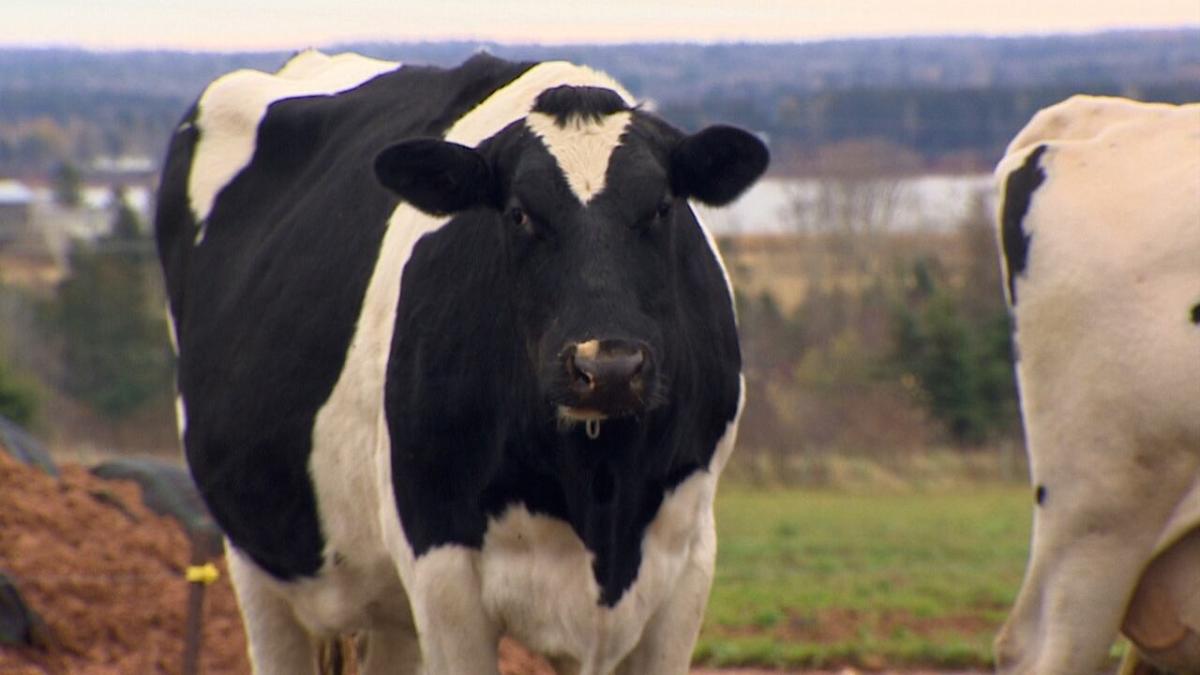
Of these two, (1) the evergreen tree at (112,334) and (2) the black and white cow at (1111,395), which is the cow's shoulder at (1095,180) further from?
(1) the evergreen tree at (112,334)

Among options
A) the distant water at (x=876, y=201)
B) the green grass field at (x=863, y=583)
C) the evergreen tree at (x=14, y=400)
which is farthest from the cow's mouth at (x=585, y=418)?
the distant water at (x=876, y=201)

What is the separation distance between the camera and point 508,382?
4695 millimetres

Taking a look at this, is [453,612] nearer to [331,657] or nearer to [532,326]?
[532,326]

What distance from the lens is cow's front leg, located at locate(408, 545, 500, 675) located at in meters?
4.81

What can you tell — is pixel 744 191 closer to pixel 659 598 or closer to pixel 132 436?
pixel 659 598

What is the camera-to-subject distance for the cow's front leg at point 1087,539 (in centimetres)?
516

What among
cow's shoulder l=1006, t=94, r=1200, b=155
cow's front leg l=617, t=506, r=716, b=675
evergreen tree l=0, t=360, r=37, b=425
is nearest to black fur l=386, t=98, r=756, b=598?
cow's front leg l=617, t=506, r=716, b=675

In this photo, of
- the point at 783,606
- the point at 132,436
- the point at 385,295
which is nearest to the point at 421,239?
the point at 385,295

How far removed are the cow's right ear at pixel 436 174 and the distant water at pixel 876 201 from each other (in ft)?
205

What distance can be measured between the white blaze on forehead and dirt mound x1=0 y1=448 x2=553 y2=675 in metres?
4.02

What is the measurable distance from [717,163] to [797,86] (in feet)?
383

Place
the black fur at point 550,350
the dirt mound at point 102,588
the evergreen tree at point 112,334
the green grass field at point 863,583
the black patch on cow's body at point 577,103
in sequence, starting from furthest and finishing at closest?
the evergreen tree at point 112,334, the green grass field at point 863,583, the dirt mound at point 102,588, the black patch on cow's body at point 577,103, the black fur at point 550,350

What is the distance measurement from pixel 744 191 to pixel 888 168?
8010 centimetres

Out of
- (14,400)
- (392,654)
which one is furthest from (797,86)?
(392,654)
